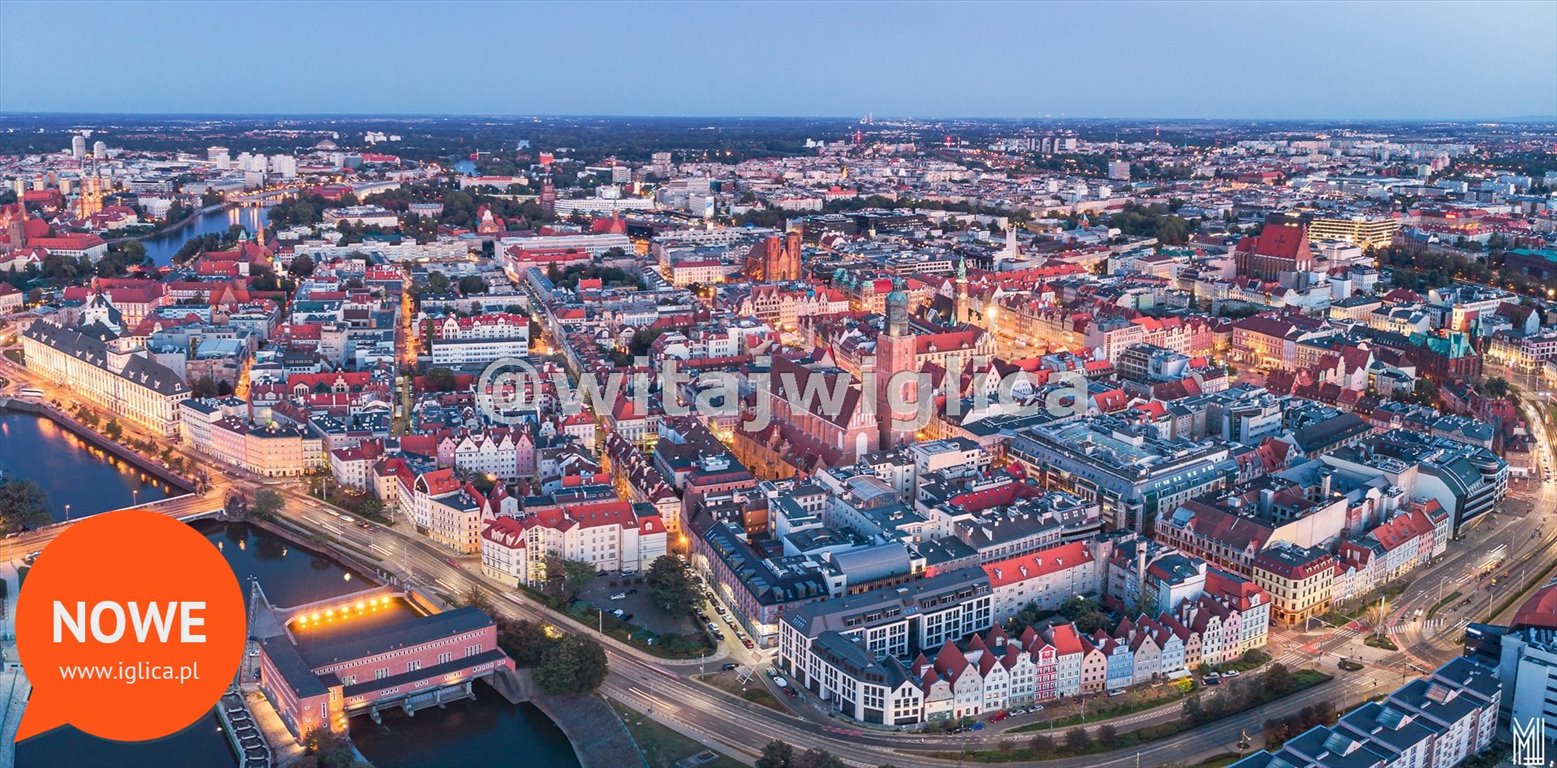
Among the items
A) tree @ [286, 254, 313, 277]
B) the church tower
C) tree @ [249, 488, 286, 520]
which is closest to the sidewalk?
tree @ [249, 488, 286, 520]

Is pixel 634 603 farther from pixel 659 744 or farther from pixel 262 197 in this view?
pixel 262 197

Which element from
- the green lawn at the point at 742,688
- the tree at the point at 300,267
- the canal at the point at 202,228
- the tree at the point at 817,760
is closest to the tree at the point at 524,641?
the green lawn at the point at 742,688

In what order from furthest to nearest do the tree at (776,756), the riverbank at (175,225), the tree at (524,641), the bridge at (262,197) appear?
the bridge at (262,197), the riverbank at (175,225), the tree at (524,641), the tree at (776,756)

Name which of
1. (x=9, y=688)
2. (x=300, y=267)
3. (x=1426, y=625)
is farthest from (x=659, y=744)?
(x=300, y=267)

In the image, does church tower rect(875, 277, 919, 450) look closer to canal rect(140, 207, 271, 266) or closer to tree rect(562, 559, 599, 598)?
tree rect(562, 559, 599, 598)

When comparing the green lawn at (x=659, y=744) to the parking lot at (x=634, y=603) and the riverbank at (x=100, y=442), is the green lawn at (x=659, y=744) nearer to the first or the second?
the parking lot at (x=634, y=603)

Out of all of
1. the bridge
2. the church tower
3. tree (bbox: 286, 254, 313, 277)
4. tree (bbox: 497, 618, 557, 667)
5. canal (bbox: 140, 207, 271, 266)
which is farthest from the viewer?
the bridge

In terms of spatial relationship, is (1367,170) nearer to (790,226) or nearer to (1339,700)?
(790,226)
